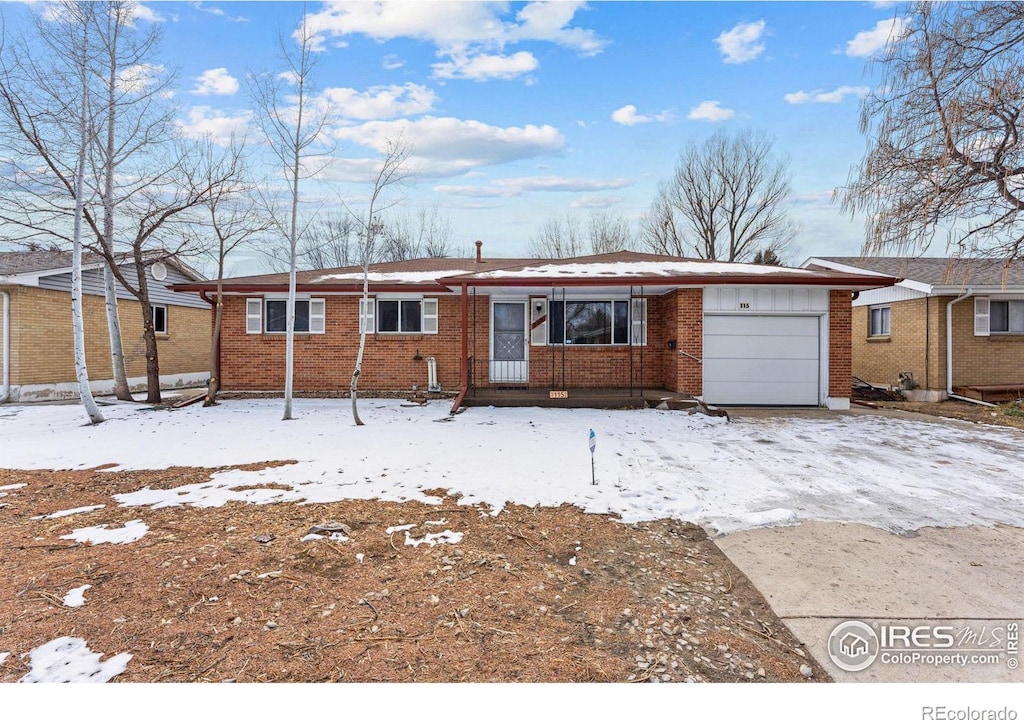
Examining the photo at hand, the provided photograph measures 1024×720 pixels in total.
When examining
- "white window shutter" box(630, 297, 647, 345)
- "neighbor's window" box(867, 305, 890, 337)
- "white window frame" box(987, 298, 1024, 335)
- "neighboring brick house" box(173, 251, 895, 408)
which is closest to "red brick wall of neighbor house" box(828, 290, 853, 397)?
"neighboring brick house" box(173, 251, 895, 408)

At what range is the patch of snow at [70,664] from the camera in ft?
7.25

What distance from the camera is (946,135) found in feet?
24.2

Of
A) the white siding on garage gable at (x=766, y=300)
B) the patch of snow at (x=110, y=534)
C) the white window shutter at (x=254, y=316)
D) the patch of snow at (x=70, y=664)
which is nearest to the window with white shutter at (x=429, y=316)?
the white window shutter at (x=254, y=316)

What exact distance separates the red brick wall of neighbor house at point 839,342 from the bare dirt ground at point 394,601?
8767mm

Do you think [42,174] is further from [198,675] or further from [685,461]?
[685,461]

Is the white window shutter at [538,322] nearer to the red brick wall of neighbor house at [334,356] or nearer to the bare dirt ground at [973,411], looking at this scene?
the red brick wall of neighbor house at [334,356]

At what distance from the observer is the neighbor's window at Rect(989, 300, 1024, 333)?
503 inches

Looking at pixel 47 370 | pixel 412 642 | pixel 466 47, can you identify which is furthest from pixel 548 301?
pixel 47 370

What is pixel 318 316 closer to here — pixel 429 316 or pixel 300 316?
pixel 300 316

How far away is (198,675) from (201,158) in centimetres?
1227

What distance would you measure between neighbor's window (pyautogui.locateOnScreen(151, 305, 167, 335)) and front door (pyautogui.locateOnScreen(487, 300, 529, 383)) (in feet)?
39.4

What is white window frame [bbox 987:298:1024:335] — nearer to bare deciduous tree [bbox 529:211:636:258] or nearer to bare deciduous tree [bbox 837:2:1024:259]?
bare deciduous tree [bbox 837:2:1024:259]

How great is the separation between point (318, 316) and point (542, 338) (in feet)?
18.7

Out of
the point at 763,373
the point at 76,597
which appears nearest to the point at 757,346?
the point at 763,373
